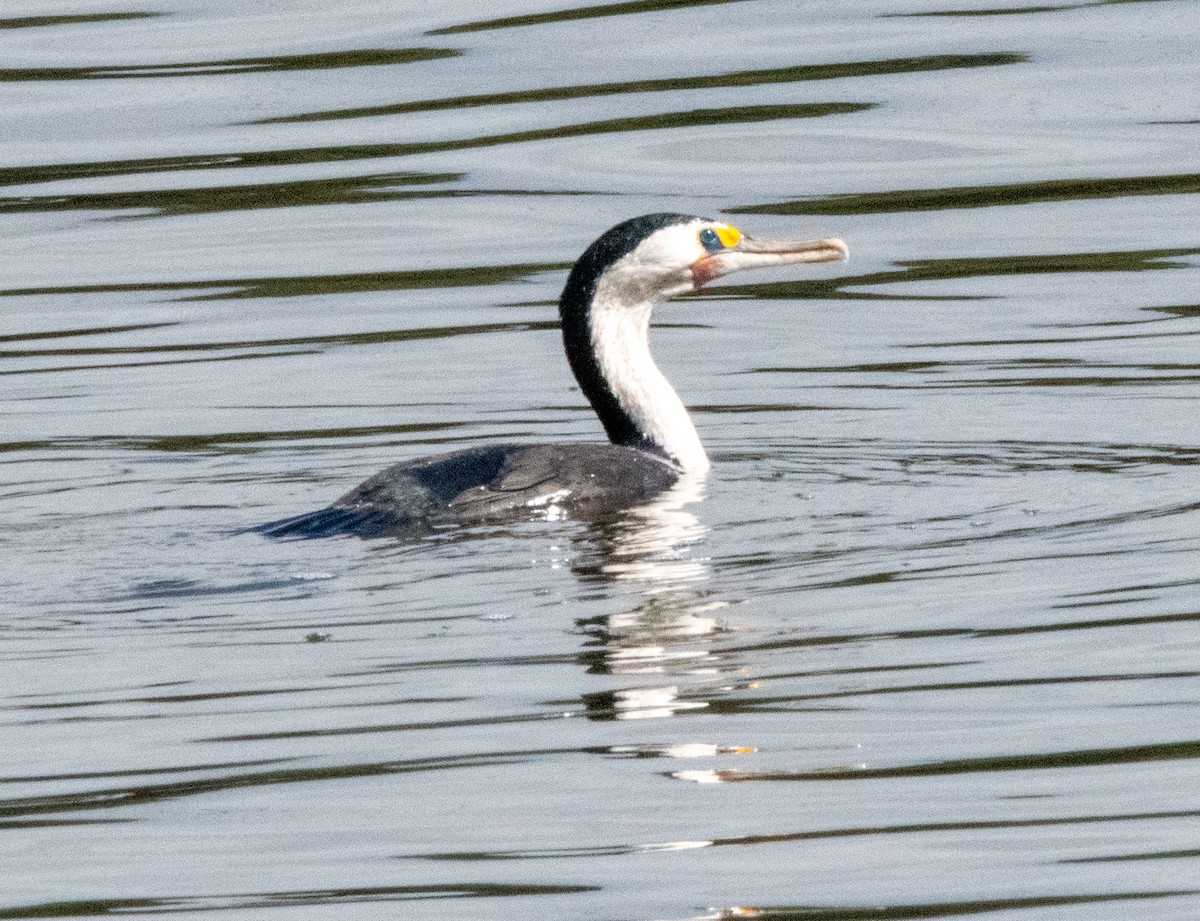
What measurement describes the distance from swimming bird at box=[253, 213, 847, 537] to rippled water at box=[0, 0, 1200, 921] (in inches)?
8.7

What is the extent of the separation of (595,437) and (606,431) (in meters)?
0.58

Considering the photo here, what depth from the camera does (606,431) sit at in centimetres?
1067

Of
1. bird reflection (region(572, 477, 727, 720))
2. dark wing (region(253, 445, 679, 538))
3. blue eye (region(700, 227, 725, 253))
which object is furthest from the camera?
blue eye (region(700, 227, 725, 253))

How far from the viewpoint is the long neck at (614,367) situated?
10438mm

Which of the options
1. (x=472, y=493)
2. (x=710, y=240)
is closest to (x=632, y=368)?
(x=710, y=240)

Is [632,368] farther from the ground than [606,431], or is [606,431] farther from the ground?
[632,368]

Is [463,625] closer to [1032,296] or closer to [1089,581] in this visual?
[1089,581]

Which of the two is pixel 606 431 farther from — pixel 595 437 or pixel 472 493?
pixel 472 493

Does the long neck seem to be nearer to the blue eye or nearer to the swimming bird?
the swimming bird

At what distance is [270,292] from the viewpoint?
13.6 meters

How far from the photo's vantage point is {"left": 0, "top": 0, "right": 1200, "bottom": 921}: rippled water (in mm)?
5574

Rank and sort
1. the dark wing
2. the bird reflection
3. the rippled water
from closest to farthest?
the rippled water < the bird reflection < the dark wing

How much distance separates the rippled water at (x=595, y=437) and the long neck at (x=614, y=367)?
14.8 inches

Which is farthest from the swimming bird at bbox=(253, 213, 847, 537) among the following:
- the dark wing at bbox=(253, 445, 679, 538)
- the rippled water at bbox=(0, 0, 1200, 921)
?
the rippled water at bbox=(0, 0, 1200, 921)
